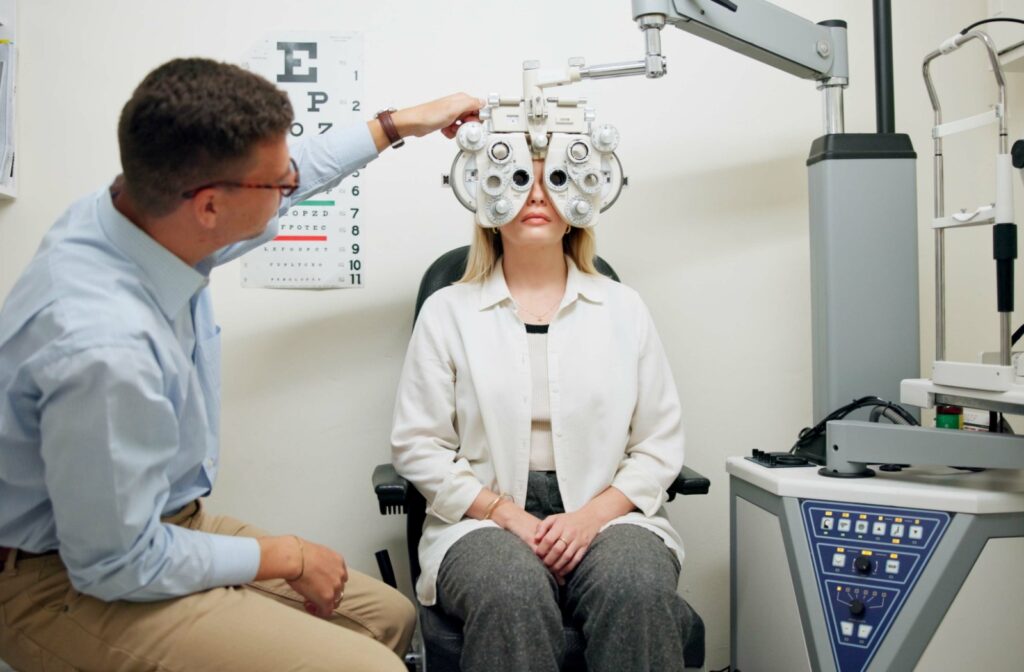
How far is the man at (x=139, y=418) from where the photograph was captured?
1.06 metres

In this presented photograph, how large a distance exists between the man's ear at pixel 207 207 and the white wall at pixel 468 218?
889 mm

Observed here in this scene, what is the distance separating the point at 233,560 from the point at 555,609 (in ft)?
1.68

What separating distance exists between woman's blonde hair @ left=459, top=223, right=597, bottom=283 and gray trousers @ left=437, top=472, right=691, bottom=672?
1.88ft

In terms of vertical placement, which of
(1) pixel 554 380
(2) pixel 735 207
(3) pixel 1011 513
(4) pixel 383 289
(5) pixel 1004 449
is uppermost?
(2) pixel 735 207

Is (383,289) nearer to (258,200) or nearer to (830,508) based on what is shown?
(258,200)

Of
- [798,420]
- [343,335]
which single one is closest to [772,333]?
[798,420]

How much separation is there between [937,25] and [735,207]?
2.37 feet

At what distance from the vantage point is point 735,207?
7.27ft

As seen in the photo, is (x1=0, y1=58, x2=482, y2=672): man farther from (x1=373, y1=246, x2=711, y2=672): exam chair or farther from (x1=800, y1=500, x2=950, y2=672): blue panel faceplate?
(x1=800, y1=500, x2=950, y2=672): blue panel faceplate

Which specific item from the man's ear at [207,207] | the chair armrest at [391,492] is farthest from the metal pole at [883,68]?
the man's ear at [207,207]

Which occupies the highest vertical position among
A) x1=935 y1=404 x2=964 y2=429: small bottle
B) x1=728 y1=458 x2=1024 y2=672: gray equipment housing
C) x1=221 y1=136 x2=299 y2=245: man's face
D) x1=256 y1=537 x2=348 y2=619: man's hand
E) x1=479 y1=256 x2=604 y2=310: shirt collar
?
x1=221 y1=136 x2=299 y2=245: man's face

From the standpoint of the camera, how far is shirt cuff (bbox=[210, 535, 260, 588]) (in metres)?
1.20

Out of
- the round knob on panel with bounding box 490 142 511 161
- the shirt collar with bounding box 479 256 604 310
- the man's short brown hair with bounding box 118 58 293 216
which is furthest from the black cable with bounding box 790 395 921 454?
the man's short brown hair with bounding box 118 58 293 216

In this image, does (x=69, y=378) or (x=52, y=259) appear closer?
(x=69, y=378)
